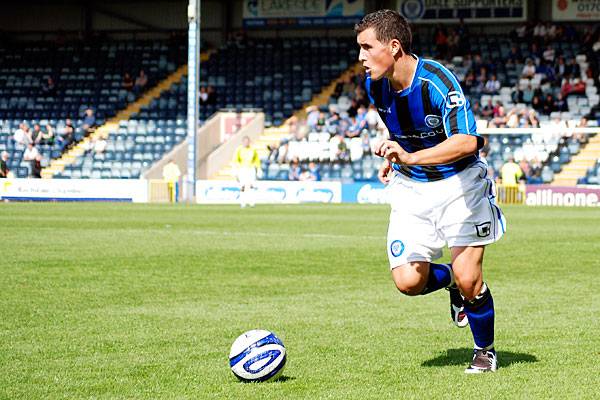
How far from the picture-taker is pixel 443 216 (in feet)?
20.5

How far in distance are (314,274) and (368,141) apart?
26282 millimetres

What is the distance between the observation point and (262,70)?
45688 mm

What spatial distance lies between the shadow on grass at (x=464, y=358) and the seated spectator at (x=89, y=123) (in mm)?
38178

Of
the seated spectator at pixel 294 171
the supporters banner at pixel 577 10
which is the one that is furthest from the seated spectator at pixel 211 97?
the supporters banner at pixel 577 10

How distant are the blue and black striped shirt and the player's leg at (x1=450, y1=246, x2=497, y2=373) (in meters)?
0.46

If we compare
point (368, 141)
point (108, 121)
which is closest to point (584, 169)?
point (368, 141)

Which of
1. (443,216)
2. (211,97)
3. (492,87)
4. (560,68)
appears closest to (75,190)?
(211,97)

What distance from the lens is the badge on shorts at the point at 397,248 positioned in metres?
6.30

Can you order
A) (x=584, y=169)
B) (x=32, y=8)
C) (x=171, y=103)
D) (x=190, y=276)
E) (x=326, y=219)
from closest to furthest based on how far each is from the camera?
(x=190, y=276) → (x=326, y=219) → (x=584, y=169) → (x=171, y=103) → (x=32, y=8)

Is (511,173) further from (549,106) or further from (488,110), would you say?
(549,106)

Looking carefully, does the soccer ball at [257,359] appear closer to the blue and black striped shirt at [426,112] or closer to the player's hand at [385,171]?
the blue and black striped shirt at [426,112]

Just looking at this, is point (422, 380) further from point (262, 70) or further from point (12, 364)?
point (262, 70)

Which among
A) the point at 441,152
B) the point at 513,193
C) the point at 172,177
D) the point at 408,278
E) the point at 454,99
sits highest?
the point at 454,99

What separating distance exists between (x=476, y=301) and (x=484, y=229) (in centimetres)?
41
